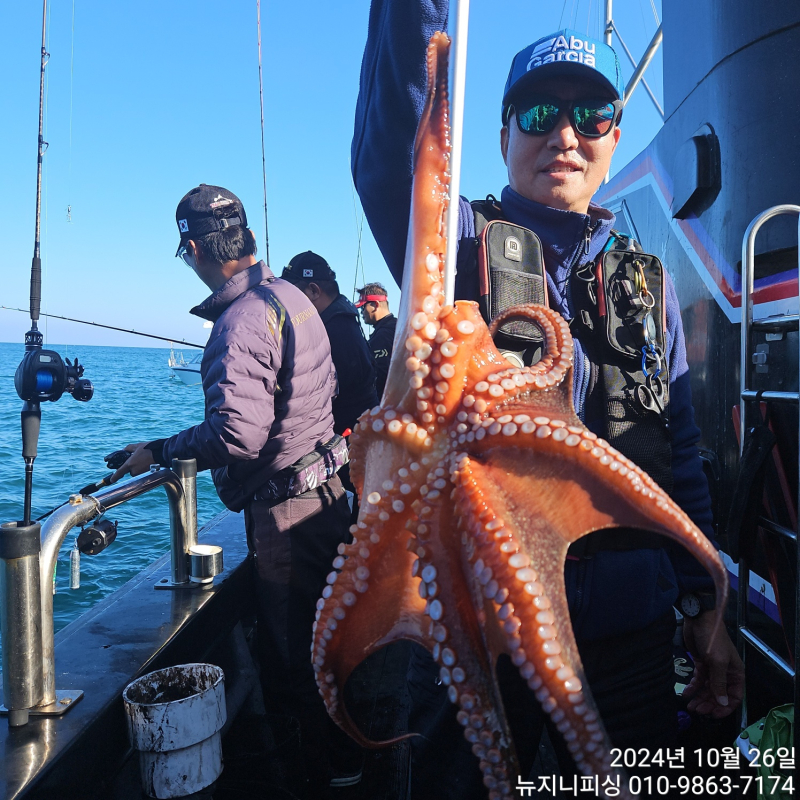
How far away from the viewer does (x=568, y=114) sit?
1.88 metres

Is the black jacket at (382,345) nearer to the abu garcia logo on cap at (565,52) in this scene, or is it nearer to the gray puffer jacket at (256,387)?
the gray puffer jacket at (256,387)

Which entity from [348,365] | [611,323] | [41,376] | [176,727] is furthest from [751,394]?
[41,376]

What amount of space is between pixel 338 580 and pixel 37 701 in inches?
68.3

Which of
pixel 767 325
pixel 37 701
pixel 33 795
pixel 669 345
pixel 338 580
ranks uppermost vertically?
pixel 767 325

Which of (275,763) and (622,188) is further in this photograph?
(622,188)

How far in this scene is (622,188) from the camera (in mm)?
6012

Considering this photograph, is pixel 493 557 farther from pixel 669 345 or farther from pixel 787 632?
pixel 787 632

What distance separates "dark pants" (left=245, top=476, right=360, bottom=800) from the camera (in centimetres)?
334

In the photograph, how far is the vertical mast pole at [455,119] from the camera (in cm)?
120

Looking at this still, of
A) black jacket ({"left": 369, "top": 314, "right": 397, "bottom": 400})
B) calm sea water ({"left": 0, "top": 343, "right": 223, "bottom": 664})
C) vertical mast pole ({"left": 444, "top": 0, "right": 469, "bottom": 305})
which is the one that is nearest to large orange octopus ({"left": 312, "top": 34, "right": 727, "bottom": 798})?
vertical mast pole ({"left": 444, "top": 0, "right": 469, "bottom": 305})

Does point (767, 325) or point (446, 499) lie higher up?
point (767, 325)

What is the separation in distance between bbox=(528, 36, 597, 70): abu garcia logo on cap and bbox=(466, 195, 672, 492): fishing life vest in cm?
51

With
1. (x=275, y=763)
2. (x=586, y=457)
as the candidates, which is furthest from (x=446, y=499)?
(x=275, y=763)

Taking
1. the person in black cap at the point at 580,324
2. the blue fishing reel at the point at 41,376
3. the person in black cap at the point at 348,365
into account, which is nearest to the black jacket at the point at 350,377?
the person in black cap at the point at 348,365
